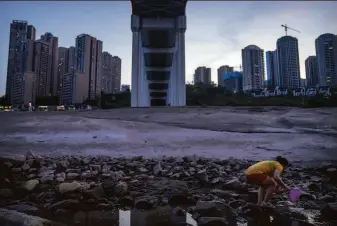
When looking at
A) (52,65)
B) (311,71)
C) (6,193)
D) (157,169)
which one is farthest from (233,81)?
(6,193)

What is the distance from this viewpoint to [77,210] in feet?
11.1

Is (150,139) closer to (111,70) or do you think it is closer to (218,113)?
(218,113)

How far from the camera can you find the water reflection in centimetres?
302

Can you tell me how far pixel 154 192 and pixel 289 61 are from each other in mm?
13448

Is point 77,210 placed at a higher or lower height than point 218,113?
lower

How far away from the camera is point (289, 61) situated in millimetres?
15016

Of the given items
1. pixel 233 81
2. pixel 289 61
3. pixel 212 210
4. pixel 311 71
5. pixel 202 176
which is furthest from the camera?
pixel 233 81

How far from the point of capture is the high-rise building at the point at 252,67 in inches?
1043

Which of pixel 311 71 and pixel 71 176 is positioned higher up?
pixel 311 71

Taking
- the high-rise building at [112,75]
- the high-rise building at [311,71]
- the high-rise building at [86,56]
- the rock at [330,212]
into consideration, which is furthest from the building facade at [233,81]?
the rock at [330,212]

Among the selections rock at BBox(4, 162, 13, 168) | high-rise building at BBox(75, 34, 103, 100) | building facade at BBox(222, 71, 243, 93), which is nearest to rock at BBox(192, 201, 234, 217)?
rock at BBox(4, 162, 13, 168)

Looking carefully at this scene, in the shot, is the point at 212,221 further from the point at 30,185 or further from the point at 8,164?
the point at 8,164

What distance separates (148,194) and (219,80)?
57.5 m

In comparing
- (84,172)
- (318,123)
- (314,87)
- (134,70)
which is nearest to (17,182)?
(84,172)
